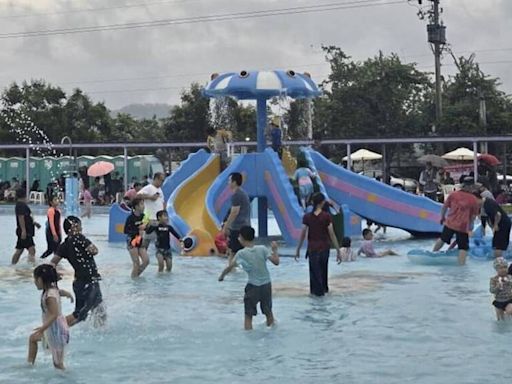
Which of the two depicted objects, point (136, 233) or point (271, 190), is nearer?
point (136, 233)

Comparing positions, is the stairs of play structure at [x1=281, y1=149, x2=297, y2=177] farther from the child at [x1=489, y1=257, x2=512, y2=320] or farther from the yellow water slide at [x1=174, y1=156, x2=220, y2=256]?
the child at [x1=489, y1=257, x2=512, y2=320]

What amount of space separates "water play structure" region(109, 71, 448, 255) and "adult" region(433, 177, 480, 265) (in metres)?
3.74

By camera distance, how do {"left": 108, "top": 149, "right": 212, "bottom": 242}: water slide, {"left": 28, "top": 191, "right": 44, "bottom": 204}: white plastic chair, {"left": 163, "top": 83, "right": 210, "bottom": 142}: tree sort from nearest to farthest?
{"left": 108, "top": 149, "right": 212, "bottom": 242}: water slide, {"left": 28, "top": 191, "right": 44, "bottom": 204}: white plastic chair, {"left": 163, "top": 83, "right": 210, "bottom": 142}: tree

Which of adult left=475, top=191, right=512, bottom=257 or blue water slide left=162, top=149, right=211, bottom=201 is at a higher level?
blue water slide left=162, top=149, right=211, bottom=201

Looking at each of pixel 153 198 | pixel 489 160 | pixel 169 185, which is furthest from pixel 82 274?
pixel 489 160

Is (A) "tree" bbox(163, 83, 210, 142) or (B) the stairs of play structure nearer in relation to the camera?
(B) the stairs of play structure

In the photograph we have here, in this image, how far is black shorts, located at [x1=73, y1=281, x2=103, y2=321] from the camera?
8.67 meters

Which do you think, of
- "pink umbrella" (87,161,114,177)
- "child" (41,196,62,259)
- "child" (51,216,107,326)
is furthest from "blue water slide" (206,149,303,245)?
"pink umbrella" (87,161,114,177)

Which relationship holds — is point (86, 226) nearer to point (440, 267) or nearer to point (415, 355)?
point (440, 267)

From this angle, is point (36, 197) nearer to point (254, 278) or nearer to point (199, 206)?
point (199, 206)

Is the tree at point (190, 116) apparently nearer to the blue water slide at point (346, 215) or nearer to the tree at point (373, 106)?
the tree at point (373, 106)

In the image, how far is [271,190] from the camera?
62.7ft

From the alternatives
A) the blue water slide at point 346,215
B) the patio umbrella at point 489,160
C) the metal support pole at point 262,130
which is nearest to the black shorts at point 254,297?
the blue water slide at point 346,215

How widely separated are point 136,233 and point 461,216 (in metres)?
5.58
